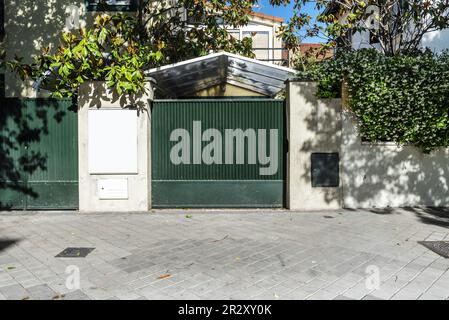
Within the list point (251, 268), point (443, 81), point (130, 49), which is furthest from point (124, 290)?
point (443, 81)

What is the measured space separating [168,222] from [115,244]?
5.20ft

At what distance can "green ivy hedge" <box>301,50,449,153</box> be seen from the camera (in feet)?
25.8

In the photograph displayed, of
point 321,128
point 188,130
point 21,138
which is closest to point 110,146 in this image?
point 188,130

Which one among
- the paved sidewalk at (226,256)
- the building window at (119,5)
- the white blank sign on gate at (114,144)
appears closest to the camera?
the paved sidewalk at (226,256)

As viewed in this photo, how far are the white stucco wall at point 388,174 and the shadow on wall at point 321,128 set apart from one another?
0.26m

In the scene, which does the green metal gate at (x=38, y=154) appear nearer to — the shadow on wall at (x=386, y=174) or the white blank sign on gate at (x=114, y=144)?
the white blank sign on gate at (x=114, y=144)

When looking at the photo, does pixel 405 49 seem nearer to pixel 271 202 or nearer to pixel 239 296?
pixel 271 202

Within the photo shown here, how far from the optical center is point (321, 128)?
26.8ft

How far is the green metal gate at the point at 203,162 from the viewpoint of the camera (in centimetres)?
819

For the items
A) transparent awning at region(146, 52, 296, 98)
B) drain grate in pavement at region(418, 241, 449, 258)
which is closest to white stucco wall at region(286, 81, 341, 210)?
transparent awning at region(146, 52, 296, 98)

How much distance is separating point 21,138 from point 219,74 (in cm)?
546

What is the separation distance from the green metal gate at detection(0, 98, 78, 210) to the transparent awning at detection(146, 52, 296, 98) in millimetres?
2422

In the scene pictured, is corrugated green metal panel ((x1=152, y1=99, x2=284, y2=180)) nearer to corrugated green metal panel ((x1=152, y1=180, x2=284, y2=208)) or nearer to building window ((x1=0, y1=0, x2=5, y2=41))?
corrugated green metal panel ((x1=152, y1=180, x2=284, y2=208))

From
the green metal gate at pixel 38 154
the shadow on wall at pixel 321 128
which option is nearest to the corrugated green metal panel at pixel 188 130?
the shadow on wall at pixel 321 128
